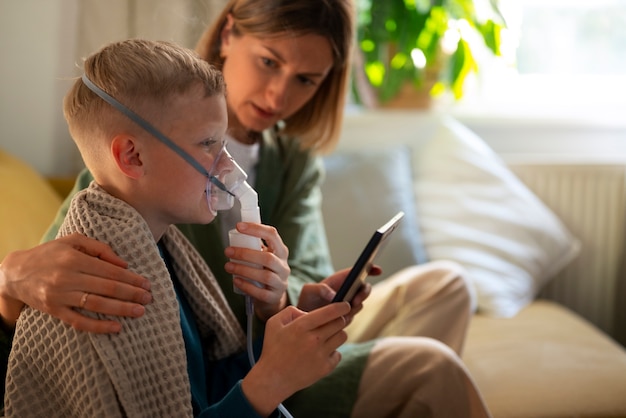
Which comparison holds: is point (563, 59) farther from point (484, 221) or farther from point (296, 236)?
point (296, 236)

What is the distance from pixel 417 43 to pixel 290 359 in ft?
5.24

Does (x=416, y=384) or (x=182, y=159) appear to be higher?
(x=182, y=159)

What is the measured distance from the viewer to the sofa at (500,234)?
1.67 metres

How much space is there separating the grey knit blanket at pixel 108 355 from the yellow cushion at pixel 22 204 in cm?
21

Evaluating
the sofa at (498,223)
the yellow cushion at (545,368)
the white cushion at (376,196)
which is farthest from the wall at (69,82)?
the yellow cushion at (545,368)

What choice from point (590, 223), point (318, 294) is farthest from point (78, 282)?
point (590, 223)

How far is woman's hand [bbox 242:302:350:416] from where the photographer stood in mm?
847

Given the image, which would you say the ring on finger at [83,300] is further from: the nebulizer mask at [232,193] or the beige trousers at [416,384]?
the beige trousers at [416,384]

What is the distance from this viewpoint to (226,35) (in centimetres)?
116

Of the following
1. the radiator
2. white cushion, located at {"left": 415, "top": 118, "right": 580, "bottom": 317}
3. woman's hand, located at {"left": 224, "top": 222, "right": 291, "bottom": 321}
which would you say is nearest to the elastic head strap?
woman's hand, located at {"left": 224, "top": 222, "right": 291, "bottom": 321}

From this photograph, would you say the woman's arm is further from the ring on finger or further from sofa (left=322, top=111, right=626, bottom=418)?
sofa (left=322, top=111, right=626, bottom=418)

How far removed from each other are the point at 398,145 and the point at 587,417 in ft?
3.30

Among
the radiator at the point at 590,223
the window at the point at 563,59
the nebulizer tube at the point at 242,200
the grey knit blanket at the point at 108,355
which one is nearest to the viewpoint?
the grey knit blanket at the point at 108,355

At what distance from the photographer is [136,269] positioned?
835mm
